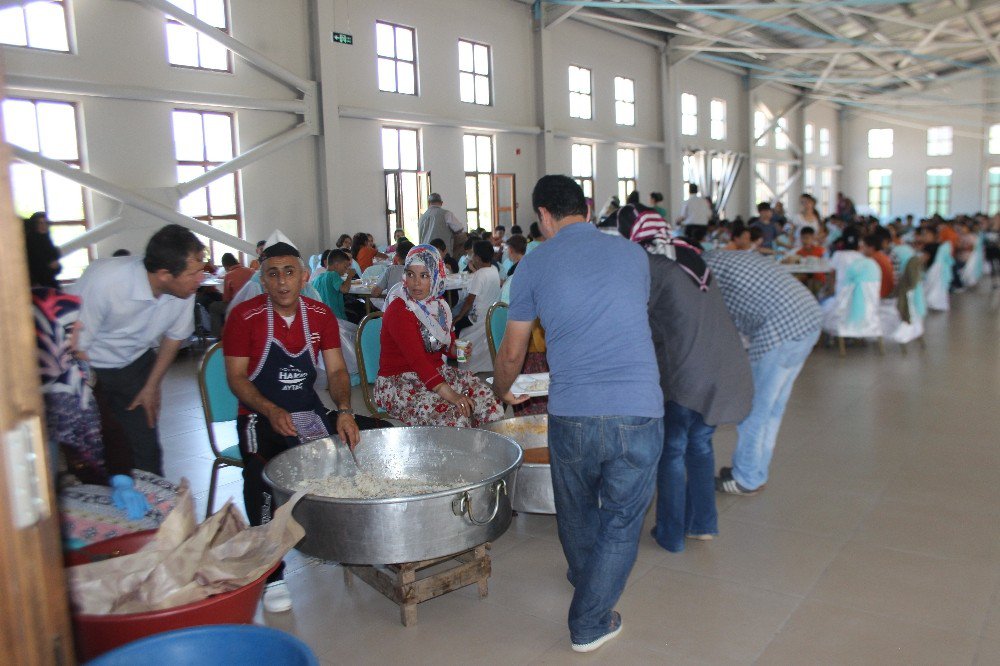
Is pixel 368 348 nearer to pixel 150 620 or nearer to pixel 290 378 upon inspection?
pixel 290 378

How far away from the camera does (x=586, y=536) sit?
2.57m

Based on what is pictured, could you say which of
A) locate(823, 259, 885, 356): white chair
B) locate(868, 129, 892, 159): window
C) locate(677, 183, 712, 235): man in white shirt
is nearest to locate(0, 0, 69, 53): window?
locate(823, 259, 885, 356): white chair

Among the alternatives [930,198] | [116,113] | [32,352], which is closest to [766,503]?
[32,352]

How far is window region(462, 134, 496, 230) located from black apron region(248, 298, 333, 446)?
33.7ft

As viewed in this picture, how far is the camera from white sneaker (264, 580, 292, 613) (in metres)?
2.79

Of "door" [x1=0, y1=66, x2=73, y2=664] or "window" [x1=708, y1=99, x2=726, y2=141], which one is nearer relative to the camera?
"door" [x1=0, y1=66, x2=73, y2=664]

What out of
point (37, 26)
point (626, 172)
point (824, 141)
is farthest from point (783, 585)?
point (824, 141)

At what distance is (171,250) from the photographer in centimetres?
283

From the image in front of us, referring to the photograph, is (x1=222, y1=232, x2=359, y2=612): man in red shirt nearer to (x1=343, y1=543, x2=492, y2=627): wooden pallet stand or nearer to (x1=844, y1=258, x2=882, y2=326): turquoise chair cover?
(x1=343, y1=543, x2=492, y2=627): wooden pallet stand

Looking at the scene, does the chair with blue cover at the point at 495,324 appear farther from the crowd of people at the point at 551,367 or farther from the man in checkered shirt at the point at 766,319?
the man in checkered shirt at the point at 766,319

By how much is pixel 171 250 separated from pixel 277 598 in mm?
1278

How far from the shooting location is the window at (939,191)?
81.8 ft

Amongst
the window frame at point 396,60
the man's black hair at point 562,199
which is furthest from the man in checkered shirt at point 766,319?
the window frame at point 396,60

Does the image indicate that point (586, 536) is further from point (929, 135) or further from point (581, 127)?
point (929, 135)
